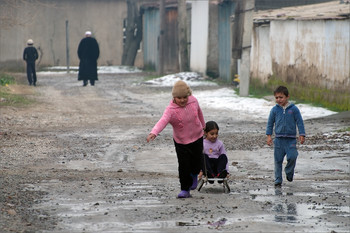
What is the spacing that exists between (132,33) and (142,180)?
3207cm

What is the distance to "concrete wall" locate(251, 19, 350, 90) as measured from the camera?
17656mm

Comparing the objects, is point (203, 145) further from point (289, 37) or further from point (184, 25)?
point (184, 25)

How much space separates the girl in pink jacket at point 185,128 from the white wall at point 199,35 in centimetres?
2215

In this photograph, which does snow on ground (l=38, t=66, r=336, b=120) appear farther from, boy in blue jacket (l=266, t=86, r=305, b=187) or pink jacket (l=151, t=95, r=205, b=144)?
pink jacket (l=151, t=95, r=205, b=144)

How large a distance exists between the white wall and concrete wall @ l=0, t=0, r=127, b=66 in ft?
34.3

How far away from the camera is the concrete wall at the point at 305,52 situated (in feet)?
57.9

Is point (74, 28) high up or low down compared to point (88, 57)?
up

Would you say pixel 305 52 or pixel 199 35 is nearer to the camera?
pixel 305 52

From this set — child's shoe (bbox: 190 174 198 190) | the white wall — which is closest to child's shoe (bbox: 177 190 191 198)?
child's shoe (bbox: 190 174 198 190)

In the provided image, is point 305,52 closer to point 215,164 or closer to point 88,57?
point 88,57

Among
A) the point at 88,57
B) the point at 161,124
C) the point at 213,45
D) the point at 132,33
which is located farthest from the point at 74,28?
the point at 161,124

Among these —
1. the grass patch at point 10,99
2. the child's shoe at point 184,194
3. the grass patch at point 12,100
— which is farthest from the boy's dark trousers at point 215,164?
the grass patch at point 10,99

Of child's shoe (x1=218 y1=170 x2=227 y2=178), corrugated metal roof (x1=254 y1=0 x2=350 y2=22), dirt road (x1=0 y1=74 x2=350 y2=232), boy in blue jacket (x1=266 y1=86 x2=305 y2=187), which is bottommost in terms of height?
dirt road (x1=0 y1=74 x2=350 y2=232)

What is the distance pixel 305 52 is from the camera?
2005 cm
